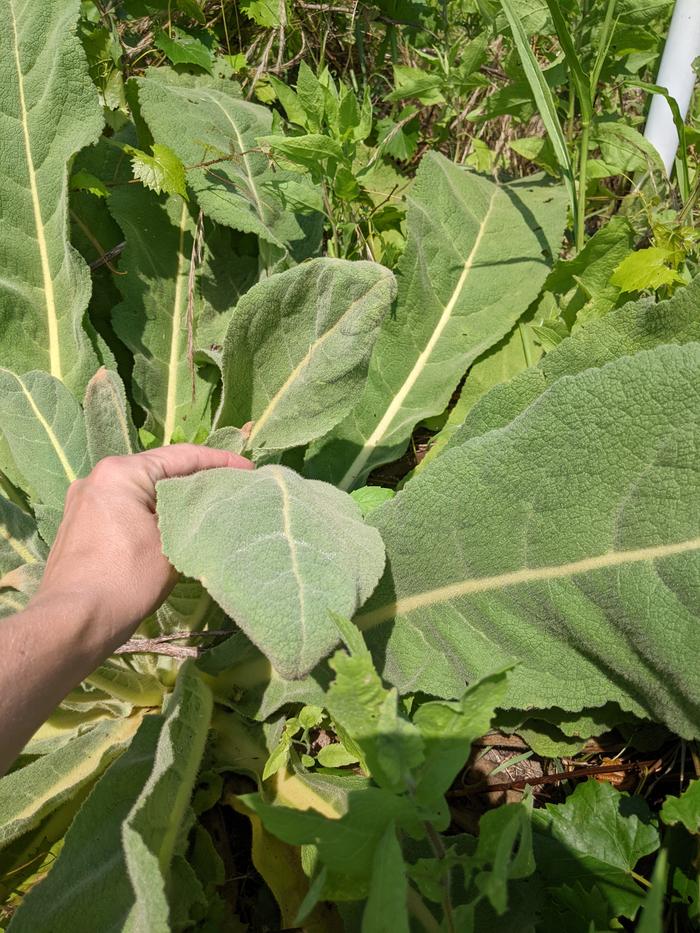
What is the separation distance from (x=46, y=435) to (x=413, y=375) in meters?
0.91

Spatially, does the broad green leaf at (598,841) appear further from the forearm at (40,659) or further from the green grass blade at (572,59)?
the green grass blade at (572,59)

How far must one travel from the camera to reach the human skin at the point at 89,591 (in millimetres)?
969

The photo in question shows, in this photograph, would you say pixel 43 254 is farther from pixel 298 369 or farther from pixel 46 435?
pixel 298 369

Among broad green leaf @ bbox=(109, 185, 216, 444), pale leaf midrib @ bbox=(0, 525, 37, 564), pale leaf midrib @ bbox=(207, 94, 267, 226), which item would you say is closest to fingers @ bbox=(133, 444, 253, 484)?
pale leaf midrib @ bbox=(0, 525, 37, 564)

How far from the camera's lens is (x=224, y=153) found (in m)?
2.04

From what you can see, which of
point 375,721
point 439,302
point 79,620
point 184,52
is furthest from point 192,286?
point 375,721

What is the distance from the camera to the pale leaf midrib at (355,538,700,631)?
128 centimetres

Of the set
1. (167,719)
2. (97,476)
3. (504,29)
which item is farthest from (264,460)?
(504,29)

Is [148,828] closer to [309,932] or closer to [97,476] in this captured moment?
[309,932]

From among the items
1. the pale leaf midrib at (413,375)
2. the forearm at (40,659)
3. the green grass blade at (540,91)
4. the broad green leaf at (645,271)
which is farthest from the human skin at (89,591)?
the green grass blade at (540,91)

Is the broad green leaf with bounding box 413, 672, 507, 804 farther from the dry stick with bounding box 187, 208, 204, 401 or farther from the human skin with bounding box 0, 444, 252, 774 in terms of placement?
the dry stick with bounding box 187, 208, 204, 401

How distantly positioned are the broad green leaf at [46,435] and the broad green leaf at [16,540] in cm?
6

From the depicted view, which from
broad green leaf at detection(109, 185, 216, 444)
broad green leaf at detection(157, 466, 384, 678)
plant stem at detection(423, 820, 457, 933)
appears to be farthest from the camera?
broad green leaf at detection(109, 185, 216, 444)

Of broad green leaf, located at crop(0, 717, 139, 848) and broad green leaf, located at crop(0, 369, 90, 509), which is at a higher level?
broad green leaf, located at crop(0, 369, 90, 509)
